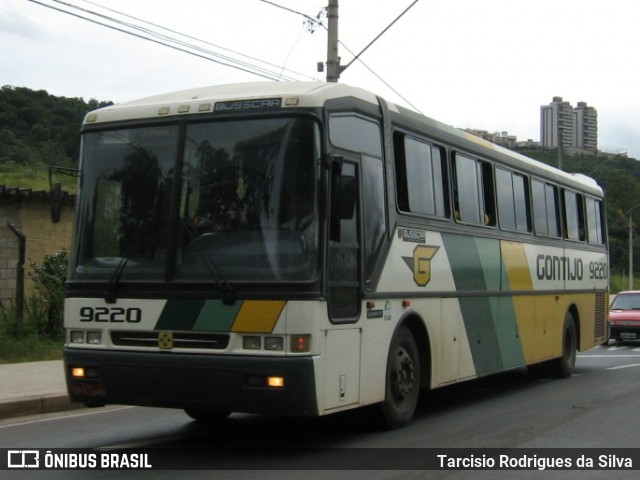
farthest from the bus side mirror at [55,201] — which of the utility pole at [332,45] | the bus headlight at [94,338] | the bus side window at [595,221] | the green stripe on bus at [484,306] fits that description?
the bus side window at [595,221]

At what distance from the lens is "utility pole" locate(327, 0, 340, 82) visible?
1914 cm

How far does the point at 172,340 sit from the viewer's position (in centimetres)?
840

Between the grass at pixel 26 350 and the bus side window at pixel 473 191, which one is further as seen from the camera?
the grass at pixel 26 350

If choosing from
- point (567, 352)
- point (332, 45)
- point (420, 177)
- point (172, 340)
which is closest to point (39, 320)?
point (332, 45)

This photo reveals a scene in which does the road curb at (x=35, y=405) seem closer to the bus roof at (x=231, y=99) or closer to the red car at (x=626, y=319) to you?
the bus roof at (x=231, y=99)

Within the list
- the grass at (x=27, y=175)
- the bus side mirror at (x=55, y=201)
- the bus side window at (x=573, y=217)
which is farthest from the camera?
the grass at (x=27, y=175)

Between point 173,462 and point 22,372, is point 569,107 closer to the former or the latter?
point 22,372

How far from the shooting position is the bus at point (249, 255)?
813 cm

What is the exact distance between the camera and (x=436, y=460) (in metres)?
8.45

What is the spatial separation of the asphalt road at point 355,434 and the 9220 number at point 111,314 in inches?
49.9

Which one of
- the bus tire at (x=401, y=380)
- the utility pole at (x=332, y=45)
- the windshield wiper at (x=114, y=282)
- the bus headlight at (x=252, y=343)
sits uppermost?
the utility pole at (x=332, y=45)

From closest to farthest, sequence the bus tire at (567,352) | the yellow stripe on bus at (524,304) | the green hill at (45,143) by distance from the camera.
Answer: the yellow stripe on bus at (524,304), the bus tire at (567,352), the green hill at (45,143)

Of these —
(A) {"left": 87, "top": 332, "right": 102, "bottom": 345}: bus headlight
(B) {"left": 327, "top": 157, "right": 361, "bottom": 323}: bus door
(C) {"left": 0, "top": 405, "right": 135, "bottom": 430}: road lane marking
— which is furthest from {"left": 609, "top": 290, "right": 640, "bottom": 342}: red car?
(A) {"left": 87, "top": 332, "right": 102, "bottom": 345}: bus headlight

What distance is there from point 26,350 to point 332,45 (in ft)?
26.7
